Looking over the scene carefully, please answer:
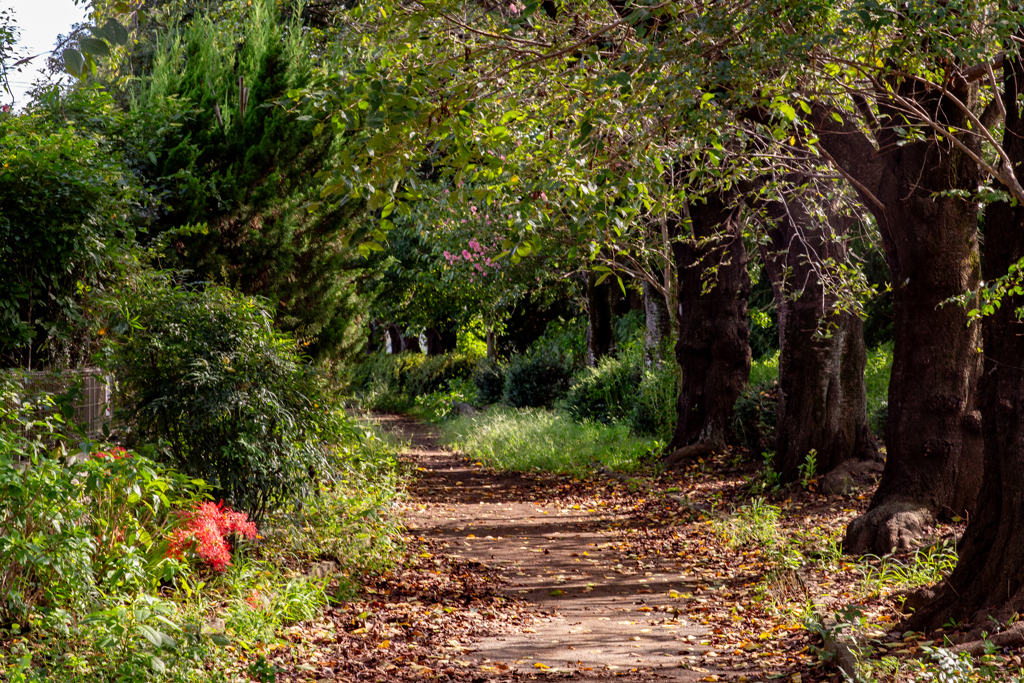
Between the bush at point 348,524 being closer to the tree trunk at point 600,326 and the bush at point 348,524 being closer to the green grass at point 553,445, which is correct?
the green grass at point 553,445

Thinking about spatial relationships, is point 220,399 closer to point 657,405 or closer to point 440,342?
point 657,405

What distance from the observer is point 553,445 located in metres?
14.9

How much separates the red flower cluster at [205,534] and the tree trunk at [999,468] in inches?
174

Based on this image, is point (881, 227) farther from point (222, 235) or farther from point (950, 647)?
point (222, 235)

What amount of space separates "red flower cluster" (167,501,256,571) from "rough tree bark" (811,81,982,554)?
16.6 ft

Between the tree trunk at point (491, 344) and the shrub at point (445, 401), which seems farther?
the tree trunk at point (491, 344)

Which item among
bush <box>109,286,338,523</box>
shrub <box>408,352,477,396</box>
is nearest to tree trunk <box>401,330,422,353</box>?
shrub <box>408,352,477,396</box>

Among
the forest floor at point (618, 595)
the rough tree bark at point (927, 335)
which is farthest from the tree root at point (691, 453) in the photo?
the rough tree bark at point (927, 335)

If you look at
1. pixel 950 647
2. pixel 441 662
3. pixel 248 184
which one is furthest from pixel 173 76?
pixel 950 647

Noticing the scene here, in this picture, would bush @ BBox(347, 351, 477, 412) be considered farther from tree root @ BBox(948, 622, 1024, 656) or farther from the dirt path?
tree root @ BBox(948, 622, 1024, 656)

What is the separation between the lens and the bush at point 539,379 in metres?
20.8

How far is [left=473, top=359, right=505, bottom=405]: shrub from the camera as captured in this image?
2358 centimetres

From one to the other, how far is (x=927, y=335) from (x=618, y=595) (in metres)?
3.44

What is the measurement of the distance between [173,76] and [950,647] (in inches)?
483
